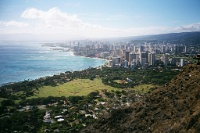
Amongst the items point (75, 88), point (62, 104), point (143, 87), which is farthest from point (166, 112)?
point (75, 88)

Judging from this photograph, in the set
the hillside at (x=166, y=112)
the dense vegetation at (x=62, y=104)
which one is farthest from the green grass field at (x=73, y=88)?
the hillside at (x=166, y=112)

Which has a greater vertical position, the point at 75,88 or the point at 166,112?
the point at 166,112

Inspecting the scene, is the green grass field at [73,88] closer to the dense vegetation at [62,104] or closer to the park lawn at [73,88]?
the park lawn at [73,88]

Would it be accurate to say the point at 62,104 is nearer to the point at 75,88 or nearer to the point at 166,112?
the point at 75,88

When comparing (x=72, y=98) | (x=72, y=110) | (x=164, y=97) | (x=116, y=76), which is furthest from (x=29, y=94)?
(x=164, y=97)

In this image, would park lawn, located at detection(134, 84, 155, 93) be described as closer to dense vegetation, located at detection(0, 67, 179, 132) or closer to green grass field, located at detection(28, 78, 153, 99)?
green grass field, located at detection(28, 78, 153, 99)

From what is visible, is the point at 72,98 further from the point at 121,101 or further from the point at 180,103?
the point at 180,103

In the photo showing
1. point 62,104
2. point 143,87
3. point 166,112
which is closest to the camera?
point 166,112
